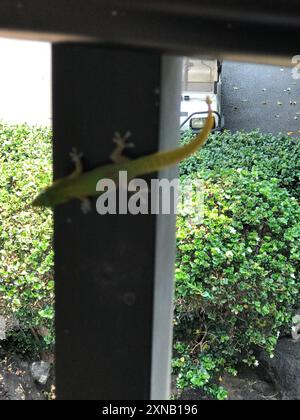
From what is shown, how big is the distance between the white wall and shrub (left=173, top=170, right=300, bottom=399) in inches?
122

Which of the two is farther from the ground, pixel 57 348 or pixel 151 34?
A: pixel 151 34

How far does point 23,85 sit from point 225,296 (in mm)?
4227

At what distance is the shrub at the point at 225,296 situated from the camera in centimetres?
217

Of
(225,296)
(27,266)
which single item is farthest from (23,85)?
(225,296)

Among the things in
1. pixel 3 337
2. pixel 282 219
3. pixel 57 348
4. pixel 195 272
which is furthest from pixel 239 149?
pixel 57 348

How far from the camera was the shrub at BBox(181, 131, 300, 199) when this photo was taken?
334 cm

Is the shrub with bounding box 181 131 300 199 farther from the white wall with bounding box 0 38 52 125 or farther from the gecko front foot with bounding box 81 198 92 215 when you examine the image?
the gecko front foot with bounding box 81 198 92 215

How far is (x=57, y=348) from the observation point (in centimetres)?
63

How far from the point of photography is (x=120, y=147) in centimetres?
54

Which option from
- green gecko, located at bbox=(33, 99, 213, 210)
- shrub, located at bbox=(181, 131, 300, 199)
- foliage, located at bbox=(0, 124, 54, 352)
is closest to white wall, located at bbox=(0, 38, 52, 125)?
shrub, located at bbox=(181, 131, 300, 199)

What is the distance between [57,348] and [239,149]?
3.42 meters

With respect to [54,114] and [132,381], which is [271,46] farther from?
[132,381]

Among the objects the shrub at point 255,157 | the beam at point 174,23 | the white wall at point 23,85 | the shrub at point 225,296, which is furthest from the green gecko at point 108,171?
the white wall at point 23,85
